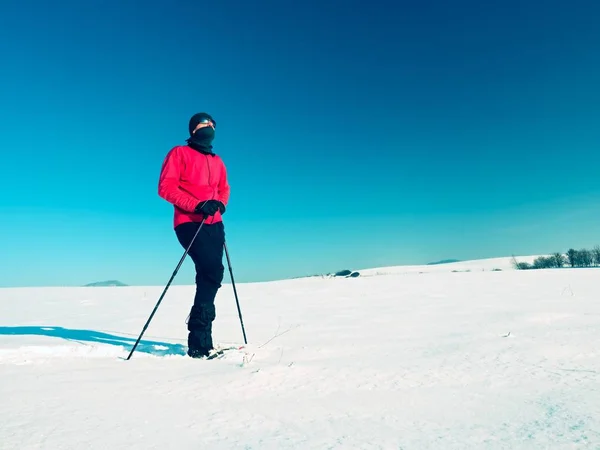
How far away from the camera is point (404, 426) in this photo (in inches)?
56.1

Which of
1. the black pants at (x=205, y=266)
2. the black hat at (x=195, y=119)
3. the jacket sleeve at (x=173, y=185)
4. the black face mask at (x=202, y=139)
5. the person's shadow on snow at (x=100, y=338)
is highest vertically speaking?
the black hat at (x=195, y=119)

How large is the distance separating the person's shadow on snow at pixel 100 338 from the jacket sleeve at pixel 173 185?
1384 mm

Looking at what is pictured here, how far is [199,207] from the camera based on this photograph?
3438mm

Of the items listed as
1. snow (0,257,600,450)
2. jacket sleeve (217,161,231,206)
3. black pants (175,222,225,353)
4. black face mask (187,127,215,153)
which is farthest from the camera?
jacket sleeve (217,161,231,206)

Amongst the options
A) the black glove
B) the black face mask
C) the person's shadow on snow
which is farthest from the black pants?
the black face mask

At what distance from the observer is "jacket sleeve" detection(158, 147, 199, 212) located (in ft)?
11.4

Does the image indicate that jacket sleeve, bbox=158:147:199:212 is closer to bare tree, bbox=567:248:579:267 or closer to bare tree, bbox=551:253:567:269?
bare tree, bbox=551:253:567:269

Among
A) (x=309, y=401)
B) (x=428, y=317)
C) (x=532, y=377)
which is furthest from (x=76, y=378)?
(x=428, y=317)

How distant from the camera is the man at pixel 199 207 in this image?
3430mm

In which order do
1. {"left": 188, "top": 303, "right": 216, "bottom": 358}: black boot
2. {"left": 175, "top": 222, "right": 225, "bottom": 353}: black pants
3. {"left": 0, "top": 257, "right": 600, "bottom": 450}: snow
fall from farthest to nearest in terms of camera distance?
{"left": 175, "top": 222, "right": 225, "bottom": 353}: black pants < {"left": 188, "top": 303, "right": 216, "bottom": 358}: black boot < {"left": 0, "top": 257, "right": 600, "bottom": 450}: snow

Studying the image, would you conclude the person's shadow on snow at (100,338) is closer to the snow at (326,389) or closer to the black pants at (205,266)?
the snow at (326,389)

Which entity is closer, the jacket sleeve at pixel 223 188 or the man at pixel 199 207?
the man at pixel 199 207

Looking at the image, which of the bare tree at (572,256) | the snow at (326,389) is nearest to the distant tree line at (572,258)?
the bare tree at (572,256)

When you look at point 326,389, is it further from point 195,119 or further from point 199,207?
point 195,119
